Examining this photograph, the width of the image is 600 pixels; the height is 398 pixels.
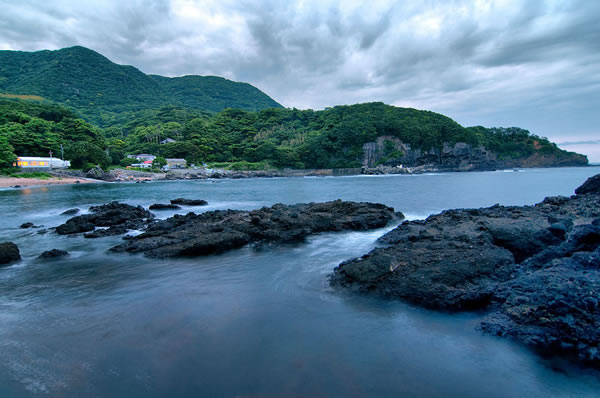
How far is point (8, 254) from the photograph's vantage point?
33.0 ft

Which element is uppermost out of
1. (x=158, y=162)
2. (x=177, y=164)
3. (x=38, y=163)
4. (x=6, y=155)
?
(x=6, y=155)

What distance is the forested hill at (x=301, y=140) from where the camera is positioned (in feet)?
254

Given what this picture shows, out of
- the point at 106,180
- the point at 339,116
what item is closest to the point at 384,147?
the point at 339,116

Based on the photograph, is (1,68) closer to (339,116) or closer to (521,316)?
(339,116)

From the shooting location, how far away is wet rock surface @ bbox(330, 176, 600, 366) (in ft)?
15.7

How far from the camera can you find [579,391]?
3998mm

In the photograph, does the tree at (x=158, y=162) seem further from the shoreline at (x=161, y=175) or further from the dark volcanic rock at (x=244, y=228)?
the dark volcanic rock at (x=244, y=228)

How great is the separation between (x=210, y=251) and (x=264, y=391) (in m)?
7.40

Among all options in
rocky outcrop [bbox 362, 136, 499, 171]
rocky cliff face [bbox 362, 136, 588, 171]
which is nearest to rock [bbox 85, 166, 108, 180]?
rocky outcrop [bbox 362, 136, 499, 171]

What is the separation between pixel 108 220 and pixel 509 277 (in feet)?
58.6

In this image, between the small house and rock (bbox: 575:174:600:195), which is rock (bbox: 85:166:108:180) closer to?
the small house

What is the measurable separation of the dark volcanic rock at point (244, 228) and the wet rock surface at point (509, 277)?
16.0 ft

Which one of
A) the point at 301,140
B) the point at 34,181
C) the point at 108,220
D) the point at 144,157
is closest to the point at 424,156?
the point at 301,140

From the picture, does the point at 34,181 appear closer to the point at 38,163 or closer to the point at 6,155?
the point at 6,155
